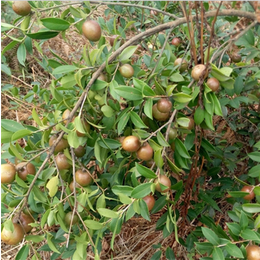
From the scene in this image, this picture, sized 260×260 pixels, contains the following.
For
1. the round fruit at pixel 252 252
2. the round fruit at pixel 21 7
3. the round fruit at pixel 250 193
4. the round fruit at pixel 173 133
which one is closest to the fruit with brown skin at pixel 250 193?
the round fruit at pixel 250 193

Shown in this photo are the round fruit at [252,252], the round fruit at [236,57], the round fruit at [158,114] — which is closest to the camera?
the round fruit at [252,252]

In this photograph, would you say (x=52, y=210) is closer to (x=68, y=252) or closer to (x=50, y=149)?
(x=50, y=149)

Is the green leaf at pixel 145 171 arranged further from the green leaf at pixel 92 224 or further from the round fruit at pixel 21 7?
the round fruit at pixel 21 7

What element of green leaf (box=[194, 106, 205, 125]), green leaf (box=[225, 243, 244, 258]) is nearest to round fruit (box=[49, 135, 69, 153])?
green leaf (box=[194, 106, 205, 125])

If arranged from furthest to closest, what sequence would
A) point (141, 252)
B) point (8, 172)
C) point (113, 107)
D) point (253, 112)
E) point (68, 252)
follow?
point (141, 252), point (253, 112), point (68, 252), point (113, 107), point (8, 172)

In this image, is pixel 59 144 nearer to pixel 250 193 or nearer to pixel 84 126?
pixel 84 126

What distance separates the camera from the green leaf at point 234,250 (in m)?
0.77

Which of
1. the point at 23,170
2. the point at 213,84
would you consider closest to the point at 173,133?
the point at 213,84

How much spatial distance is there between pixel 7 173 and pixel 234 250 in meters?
0.62

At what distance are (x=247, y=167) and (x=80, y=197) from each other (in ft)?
3.01

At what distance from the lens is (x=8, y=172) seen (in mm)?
801

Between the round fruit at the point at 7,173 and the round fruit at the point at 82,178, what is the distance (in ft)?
0.57

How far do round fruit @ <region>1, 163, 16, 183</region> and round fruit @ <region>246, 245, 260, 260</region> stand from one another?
64cm

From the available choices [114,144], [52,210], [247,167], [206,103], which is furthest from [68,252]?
[247,167]
